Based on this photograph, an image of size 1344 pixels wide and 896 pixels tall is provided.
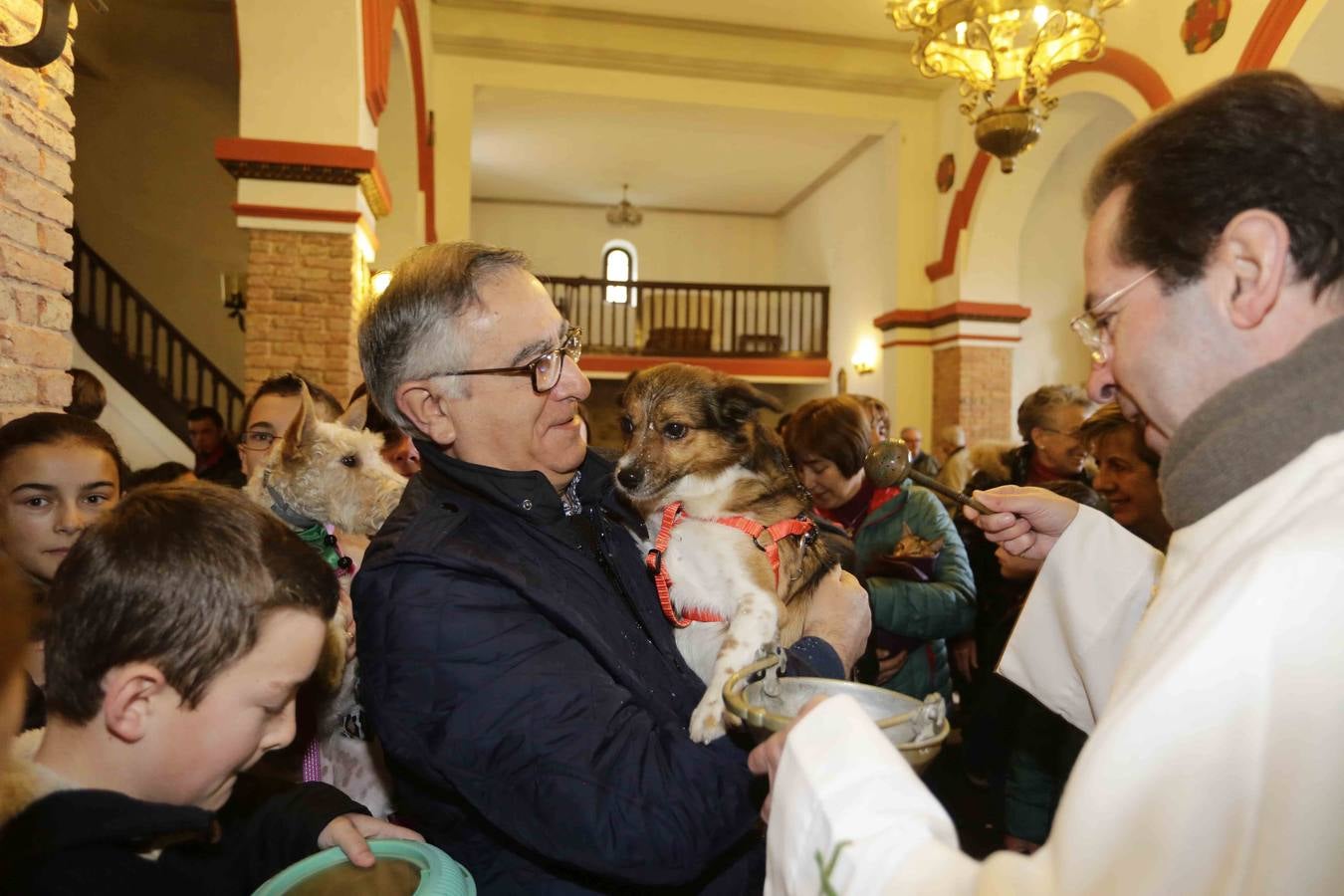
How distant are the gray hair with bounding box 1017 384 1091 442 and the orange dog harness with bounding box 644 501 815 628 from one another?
2.20 m

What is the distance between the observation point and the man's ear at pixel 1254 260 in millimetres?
935

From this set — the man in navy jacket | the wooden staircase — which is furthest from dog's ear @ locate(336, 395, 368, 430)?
the wooden staircase

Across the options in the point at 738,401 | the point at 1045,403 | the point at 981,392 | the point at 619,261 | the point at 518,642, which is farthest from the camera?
the point at 619,261

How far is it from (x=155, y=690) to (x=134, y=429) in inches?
356

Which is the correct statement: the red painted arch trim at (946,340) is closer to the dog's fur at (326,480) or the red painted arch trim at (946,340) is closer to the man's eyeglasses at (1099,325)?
the dog's fur at (326,480)

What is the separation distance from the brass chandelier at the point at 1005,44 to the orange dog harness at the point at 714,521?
5830mm

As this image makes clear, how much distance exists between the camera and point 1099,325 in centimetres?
118

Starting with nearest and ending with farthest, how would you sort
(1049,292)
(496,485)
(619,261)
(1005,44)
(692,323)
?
(496,485) < (1005,44) < (1049,292) < (692,323) < (619,261)

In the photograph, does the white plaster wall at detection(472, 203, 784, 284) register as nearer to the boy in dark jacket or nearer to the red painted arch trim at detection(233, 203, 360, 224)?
the red painted arch trim at detection(233, 203, 360, 224)

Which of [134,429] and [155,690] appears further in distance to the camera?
[134,429]

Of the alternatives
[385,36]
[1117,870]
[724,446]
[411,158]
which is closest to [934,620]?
[724,446]

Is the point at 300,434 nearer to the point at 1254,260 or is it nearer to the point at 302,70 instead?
the point at 1254,260

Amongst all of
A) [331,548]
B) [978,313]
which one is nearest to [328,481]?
[331,548]

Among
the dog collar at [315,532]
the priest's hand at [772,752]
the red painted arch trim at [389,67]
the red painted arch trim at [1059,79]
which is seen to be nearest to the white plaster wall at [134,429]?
the red painted arch trim at [389,67]
